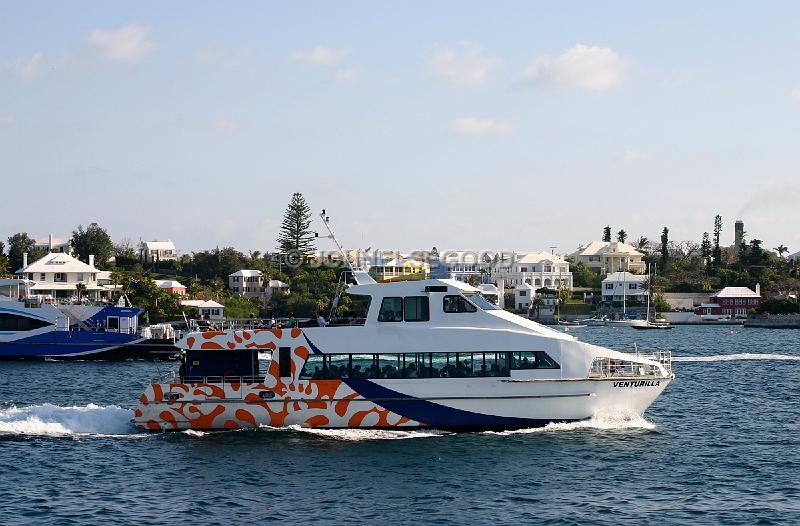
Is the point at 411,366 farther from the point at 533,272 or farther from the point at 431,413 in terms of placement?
the point at 533,272

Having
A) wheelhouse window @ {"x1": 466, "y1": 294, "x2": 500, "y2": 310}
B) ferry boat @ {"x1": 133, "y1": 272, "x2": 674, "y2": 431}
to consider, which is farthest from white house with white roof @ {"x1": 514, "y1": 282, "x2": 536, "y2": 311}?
ferry boat @ {"x1": 133, "y1": 272, "x2": 674, "y2": 431}

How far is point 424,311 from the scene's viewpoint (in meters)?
29.0

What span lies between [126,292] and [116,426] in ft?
199

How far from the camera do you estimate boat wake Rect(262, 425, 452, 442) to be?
27953 millimetres

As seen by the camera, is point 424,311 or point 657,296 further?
point 657,296

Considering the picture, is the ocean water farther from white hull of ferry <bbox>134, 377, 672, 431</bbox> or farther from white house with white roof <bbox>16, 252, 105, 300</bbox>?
white house with white roof <bbox>16, 252, 105, 300</bbox>

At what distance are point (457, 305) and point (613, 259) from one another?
13772 cm

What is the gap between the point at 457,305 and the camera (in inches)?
1144

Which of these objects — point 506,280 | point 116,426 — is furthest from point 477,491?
point 506,280

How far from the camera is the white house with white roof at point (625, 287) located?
143 m

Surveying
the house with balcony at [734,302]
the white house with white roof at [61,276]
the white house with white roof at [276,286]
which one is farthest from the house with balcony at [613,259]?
the white house with white roof at [61,276]

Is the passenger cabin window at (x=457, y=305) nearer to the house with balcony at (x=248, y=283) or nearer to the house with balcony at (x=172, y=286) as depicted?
the house with balcony at (x=172, y=286)

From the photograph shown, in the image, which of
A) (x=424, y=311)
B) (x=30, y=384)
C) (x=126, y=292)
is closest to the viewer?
(x=424, y=311)

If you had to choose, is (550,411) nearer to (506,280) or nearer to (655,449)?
(655,449)
